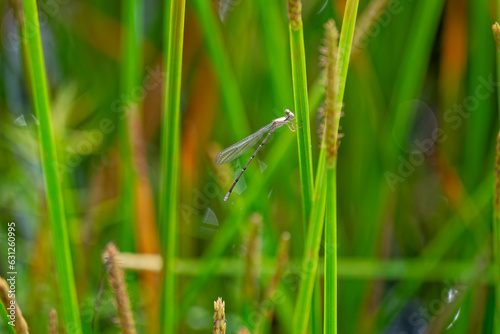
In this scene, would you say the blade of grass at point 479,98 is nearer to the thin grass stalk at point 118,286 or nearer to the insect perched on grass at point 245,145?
the insect perched on grass at point 245,145

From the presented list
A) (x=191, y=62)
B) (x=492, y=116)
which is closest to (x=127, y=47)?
(x=191, y=62)

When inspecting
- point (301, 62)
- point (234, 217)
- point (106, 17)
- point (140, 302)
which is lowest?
point (140, 302)

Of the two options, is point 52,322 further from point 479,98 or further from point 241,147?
point 479,98

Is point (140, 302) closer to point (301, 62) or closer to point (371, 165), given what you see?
point (371, 165)

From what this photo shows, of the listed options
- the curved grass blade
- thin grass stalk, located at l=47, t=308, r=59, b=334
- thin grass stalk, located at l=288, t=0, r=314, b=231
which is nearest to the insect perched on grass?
the curved grass blade

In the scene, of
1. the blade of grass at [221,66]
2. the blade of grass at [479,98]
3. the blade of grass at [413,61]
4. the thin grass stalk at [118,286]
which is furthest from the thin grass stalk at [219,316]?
the blade of grass at [479,98]

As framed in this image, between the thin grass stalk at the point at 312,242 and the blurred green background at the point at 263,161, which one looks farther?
the blurred green background at the point at 263,161
